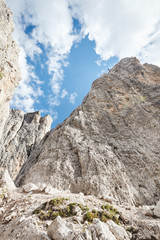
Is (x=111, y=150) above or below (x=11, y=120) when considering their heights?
below

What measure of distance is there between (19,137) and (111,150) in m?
60.9

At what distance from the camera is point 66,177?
13711 millimetres

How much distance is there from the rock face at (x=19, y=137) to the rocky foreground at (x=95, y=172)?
136 feet

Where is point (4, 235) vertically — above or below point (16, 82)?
below

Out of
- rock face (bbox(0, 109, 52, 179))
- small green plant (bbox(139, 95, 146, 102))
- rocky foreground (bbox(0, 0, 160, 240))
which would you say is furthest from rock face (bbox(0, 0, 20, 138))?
rock face (bbox(0, 109, 52, 179))

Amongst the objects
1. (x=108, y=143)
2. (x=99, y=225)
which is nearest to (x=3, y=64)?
(x=108, y=143)

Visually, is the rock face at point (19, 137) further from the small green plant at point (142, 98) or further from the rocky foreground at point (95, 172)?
the small green plant at point (142, 98)

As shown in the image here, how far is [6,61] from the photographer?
1672 centimetres

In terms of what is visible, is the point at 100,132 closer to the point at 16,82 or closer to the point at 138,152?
the point at 138,152

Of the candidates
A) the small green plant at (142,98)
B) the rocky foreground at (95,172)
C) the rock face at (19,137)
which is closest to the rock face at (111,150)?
the small green plant at (142,98)

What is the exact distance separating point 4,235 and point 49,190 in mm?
4765

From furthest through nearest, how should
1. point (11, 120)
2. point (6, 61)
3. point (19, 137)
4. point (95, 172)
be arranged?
point (11, 120) → point (19, 137) → point (6, 61) → point (95, 172)

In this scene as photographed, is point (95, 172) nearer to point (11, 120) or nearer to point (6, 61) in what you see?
point (6, 61)

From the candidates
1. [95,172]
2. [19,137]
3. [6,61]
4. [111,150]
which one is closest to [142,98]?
[111,150]
